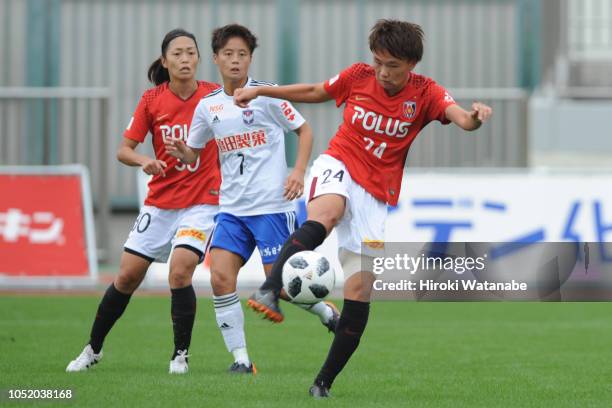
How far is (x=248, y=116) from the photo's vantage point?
→ 8422mm

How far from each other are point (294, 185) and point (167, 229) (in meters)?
1.16

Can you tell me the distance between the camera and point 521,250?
14.7 m

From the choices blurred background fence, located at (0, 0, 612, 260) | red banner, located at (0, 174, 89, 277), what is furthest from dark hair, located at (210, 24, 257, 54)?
blurred background fence, located at (0, 0, 612, 260)

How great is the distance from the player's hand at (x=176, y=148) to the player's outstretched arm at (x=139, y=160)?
103mm

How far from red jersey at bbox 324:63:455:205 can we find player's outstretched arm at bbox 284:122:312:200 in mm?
522

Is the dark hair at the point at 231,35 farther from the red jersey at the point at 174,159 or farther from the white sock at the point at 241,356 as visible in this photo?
the white sock at the point at 241,356

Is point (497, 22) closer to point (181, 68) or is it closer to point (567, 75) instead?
point (567, 75)

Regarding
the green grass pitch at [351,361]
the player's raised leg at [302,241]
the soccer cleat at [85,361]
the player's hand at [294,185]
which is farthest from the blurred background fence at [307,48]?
the player's raised leg at [302,241]

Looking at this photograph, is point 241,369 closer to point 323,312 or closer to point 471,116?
point 323,312

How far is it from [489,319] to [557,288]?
1.26 meters

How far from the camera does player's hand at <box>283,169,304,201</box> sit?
25.9ft

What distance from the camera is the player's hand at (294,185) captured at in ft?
25.9

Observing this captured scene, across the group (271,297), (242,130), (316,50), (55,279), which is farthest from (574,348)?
(316,50)

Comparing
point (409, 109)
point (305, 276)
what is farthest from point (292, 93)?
point (305, 276)
